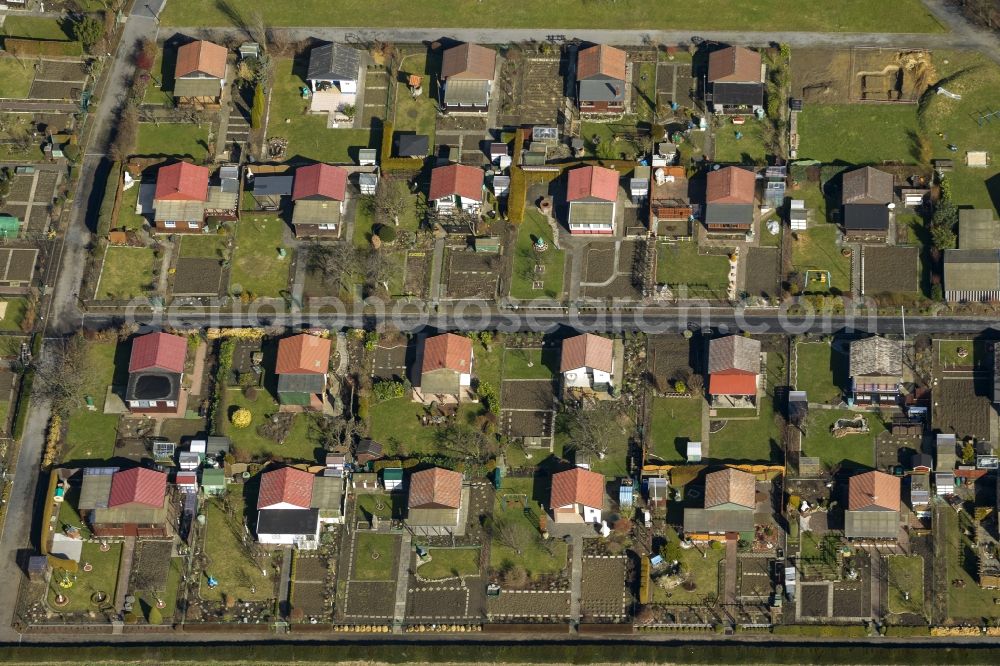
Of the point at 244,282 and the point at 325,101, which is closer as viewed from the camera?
the point at 244,282

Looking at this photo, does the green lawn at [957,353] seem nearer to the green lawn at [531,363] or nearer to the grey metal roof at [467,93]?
the green lawn at [531,363]

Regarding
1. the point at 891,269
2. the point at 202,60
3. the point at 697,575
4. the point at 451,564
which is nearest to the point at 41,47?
the point at 202,60

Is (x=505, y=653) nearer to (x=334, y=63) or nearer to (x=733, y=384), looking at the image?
(x=733, y=384)

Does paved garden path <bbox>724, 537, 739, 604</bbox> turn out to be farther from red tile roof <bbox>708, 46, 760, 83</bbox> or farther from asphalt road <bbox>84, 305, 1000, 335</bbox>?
red tile roof <bbox>708, 46, 760, 83</bbox>

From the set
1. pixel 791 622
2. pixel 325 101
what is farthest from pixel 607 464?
pixel 325 101

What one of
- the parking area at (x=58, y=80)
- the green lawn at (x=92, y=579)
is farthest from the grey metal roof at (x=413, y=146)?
the green lawn at (x=92, y=579)

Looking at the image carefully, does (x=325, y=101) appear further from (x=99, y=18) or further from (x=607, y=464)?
(x=607, y=464)
